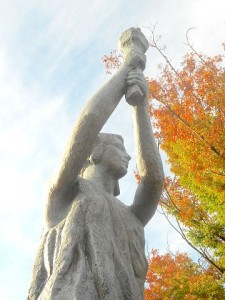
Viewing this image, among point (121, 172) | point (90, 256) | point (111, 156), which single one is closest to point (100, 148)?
point (111, 156)

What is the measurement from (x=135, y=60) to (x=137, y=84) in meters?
0.32

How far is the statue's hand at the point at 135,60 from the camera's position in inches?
155

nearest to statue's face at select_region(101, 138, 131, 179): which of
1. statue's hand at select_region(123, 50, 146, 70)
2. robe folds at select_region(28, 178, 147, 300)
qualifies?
robe folds at select_region(28, 178, 147, 300)

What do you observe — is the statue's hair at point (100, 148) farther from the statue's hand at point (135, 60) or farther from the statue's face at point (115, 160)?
the statue's hand at point (135, 60)

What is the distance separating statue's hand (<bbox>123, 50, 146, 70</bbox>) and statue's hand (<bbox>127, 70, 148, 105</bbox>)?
0.13m

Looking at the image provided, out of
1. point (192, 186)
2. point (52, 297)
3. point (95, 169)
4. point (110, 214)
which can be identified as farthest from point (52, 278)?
point (192, 186)

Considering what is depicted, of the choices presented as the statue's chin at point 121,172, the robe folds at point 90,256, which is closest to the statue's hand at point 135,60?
the statue's chin at point 121,172

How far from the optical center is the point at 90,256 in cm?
296

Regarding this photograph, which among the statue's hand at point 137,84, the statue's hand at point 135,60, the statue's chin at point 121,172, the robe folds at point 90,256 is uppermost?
the statue's hand at point 135,60

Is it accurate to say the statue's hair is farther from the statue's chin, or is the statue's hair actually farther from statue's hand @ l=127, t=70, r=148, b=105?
statue's hand @ l=127, t=70, r=148, b=105

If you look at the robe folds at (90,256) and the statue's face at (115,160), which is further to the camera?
the statue's face at (115,160)

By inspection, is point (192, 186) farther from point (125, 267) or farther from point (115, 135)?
point (125, 267)

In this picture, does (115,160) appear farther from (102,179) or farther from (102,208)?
(102,208)

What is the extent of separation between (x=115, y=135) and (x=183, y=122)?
570 cm
